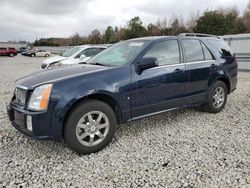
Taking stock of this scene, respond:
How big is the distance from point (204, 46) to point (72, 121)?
3149 mm

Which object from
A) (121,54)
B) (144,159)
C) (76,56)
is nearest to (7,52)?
(76,56)

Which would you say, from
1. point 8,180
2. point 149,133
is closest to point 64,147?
point 8,180

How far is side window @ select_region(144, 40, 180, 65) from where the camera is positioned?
3754 mm

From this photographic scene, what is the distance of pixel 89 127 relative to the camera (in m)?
3.13

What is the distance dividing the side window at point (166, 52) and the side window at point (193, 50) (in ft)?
0.80

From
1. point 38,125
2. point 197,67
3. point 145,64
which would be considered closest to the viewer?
point 38,125

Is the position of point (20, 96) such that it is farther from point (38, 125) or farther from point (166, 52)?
point (166, 52)

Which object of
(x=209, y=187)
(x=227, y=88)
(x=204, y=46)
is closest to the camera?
(x=209, y=187)

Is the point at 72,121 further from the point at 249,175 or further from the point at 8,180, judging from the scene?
the point at 249,175

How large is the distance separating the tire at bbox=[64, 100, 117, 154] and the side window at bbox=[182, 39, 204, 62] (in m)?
1.98

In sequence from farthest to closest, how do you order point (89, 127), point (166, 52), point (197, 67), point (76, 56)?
point (76, 56) → point (197, 67) → point (166, 52) → point (89, 127)

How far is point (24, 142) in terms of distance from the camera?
3.50 m

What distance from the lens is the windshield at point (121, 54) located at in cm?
362

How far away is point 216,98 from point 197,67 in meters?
1.03
